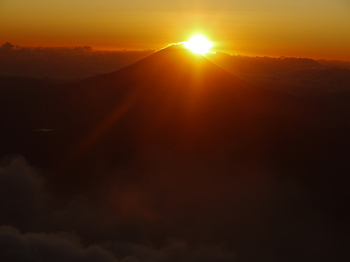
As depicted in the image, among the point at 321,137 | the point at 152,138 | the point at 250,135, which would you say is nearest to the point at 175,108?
the point at 152,138

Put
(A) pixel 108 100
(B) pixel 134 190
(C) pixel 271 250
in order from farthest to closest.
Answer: (A) pixel 108 100, (B) pixel 134 190, (C) pixel 271 250

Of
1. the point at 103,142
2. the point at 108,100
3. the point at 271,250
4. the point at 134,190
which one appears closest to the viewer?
the point at 271,250

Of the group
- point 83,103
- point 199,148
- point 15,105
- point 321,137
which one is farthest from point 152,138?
point 321,137

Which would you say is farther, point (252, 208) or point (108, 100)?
point (108, 100)

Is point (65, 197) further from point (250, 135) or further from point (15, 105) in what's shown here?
point (250, 135)

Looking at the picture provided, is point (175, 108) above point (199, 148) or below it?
above

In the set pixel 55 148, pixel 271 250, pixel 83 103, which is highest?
pixel 83 103

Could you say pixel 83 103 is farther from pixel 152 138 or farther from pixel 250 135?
pixel 250 135
